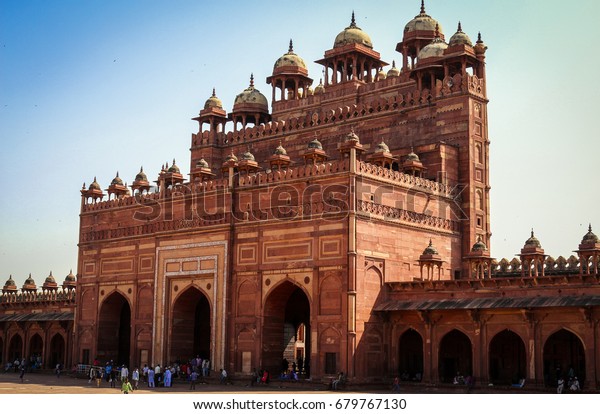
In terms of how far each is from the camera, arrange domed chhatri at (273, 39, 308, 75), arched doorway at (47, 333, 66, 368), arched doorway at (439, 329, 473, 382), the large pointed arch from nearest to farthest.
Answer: arched doorway at (439, 329, 473, 382)
the large pointed arch
domed chhatri at (273, 39, 308, 75)
arched doorway at (47, 333, 66, 368)

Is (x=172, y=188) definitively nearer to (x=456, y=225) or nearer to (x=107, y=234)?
(x=107, y=234)

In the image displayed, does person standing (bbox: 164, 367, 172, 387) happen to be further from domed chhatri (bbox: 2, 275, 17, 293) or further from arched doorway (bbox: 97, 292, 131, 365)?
domed chhatri (bbox: 2, 275, 17, 293)

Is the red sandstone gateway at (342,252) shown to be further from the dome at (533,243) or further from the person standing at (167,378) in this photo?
the person standing at (167,378)

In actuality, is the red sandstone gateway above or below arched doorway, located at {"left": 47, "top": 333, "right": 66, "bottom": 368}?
above

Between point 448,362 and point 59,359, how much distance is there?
19.6 meters

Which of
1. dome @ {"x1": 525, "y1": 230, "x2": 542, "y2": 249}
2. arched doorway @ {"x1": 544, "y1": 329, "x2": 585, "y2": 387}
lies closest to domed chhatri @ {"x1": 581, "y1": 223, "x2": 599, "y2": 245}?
dome @ {"x1": 525, "y1": 230, "x2": 542, "y2": 249}

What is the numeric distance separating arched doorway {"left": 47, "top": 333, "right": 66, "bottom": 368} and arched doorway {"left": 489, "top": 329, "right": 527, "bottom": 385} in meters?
20.8

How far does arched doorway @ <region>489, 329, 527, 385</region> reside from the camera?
24953mm

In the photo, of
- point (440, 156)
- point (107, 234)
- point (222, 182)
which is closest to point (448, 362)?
point (440, 156)

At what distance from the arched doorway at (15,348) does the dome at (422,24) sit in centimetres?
2267

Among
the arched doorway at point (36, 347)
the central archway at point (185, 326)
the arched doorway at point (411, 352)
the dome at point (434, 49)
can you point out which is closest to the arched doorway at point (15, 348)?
the arched doorway at point (36, 347)

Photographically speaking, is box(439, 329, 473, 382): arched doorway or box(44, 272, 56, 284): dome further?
box(44, 272, 56, 284): dome

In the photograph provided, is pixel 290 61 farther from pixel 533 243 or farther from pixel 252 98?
pixel 533 243

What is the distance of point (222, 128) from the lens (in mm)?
37625
